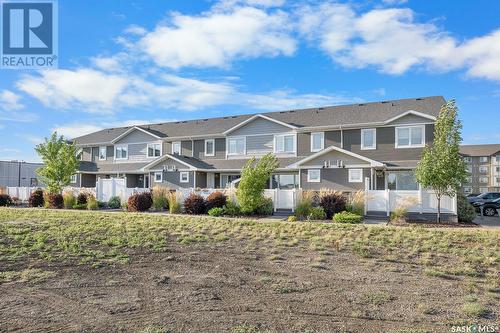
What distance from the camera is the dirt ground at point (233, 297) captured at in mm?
5492

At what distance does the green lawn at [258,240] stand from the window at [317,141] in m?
12.5

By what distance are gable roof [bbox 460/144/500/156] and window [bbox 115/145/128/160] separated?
7957cm

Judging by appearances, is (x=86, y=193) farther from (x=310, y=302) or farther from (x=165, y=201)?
(x=310, y=302)

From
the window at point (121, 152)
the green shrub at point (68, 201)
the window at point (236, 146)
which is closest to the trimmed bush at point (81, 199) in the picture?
the green shrub at point (68, 201)

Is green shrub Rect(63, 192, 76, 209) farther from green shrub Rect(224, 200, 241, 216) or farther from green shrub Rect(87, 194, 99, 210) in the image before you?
green shrub Rect(224, 200, 241, 216)

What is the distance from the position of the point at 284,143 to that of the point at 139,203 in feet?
40.9

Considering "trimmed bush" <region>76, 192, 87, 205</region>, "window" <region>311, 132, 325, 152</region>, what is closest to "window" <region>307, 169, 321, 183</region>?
"window" <region>311, 132, 325, 152</region>

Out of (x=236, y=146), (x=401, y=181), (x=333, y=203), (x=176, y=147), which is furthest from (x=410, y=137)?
(x=176, y=147)

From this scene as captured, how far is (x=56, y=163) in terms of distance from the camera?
1102 inches

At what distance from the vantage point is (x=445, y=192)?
18250mm

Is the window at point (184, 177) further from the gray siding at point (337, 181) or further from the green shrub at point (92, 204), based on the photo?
the gray siding at point (337, 181)

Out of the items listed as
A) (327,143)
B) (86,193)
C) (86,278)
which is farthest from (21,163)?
(86,278)

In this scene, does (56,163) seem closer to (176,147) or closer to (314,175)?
(176,147)

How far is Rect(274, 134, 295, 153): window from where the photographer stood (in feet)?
96.4
